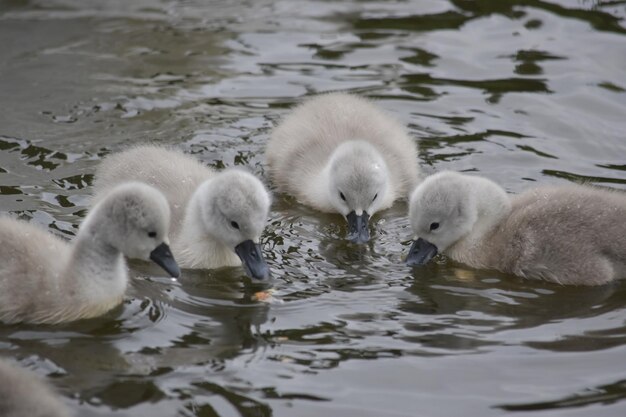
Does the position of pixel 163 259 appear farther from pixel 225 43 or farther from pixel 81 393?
pixel 225 43

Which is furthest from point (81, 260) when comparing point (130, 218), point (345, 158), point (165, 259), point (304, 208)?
point (304, 208)

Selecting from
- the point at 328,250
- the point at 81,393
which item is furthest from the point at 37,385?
the point at 328,250

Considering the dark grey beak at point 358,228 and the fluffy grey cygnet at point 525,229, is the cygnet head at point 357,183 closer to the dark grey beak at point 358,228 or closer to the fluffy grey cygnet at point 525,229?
the dark grey beak at point 358,228

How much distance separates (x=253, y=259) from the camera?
6.70 meters

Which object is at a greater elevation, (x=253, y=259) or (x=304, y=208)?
(x=253, y=259)

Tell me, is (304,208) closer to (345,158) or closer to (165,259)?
(345,158)

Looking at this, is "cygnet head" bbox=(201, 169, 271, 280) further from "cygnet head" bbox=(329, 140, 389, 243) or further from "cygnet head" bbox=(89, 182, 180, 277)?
"cygnet head" bbox=(329, 140, 389, 243)

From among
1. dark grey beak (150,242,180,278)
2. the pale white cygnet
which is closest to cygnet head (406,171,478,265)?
dark grey beak (150,242,180,278)

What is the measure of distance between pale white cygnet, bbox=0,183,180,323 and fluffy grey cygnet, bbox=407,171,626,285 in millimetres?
1739

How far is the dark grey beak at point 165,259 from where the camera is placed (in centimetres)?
629

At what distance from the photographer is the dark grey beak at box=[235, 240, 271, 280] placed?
661 centimetres

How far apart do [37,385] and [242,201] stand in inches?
80.0

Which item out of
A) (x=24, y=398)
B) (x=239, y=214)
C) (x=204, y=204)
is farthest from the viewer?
(x=204, y=204)

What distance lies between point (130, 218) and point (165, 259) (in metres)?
0.36
